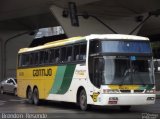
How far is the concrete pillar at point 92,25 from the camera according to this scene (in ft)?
148

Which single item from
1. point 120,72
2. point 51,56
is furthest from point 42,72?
point 120,72

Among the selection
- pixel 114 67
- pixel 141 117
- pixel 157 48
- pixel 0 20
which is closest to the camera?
pixel 141 117

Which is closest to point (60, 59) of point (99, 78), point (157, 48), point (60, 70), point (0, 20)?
point (60, 70)

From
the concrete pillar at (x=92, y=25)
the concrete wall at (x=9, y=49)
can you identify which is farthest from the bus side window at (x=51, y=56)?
the concrete wall at (x=9, y=49)

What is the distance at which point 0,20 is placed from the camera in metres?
52.2

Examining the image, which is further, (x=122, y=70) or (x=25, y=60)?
(x=25, y=60)

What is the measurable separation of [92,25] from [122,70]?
28372 millimetres

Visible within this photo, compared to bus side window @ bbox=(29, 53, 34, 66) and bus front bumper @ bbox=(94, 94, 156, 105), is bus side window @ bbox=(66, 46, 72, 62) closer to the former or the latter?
bus front bumper @ bbox=(94, 94, 156, 105)

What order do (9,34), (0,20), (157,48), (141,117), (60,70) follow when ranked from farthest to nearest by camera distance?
(157,48), (9,34), (0,20), (60,70), (141,117)

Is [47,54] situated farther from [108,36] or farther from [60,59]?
[108,36]

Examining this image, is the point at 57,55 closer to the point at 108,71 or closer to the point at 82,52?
the point at 82,52

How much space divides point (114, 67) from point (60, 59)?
435cm

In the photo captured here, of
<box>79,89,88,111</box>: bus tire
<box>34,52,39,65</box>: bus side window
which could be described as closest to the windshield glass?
<box>79,89,88,111</box>: bus tire

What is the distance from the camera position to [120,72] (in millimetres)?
19297
